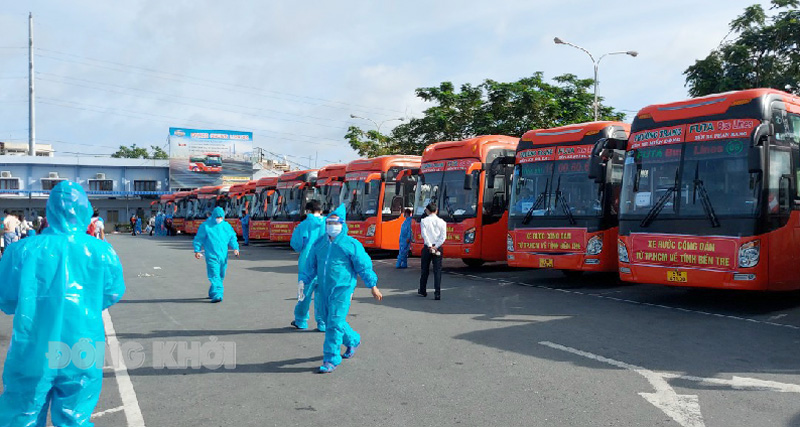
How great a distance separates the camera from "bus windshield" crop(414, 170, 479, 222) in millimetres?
15258

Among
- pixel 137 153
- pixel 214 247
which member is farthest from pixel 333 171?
pixel 137 153

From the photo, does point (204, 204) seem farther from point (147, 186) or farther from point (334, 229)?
point (334, 229)

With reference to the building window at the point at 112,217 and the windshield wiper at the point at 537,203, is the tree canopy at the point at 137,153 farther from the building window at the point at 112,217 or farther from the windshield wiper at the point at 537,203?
the windshield wiper at the point at 537,203

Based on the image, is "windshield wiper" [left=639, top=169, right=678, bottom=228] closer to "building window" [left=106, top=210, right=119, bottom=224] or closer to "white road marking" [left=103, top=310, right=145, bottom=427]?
"white road marking" [left=103, top=310, right=145, bottom=427]

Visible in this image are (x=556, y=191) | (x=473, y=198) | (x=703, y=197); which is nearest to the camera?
(x=703, y=197)

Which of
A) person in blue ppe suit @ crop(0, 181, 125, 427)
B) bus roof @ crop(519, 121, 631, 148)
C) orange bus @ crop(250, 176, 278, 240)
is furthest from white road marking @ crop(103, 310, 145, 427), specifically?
orange bus @ crop(250, 176, 278, 240)

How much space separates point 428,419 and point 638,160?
6992 millimetres

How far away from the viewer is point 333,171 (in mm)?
23281

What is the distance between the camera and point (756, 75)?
2317 centimetres

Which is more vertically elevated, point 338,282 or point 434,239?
point 434,239

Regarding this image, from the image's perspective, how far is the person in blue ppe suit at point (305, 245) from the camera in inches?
325

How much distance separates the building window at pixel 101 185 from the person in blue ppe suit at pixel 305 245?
55.8 meters

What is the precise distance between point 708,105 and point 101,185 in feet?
192

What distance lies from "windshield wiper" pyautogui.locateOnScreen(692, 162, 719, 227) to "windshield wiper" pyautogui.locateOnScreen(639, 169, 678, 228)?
1.00 ft
